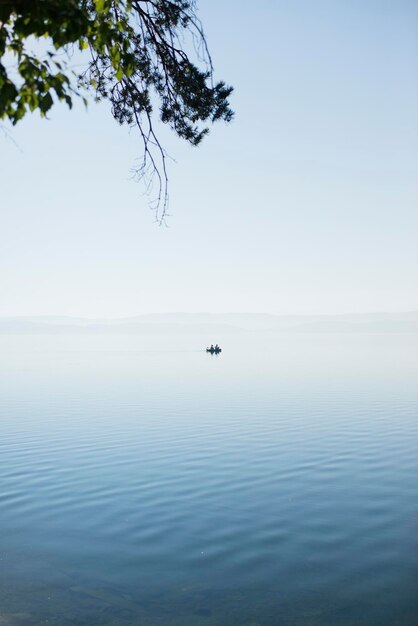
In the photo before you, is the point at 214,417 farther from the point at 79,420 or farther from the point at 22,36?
the point at 22,36

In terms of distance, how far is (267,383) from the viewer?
61125 millimetres

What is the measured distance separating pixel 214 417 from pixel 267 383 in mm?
23150

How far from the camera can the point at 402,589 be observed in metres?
12.2

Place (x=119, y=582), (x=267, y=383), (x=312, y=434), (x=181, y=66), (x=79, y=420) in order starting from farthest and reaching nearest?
(x=267, y=383)
(x=79, y=420)
(x=312, y=434)
(x=181, y=66)
(x=119, y=582)

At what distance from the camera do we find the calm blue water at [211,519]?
1186cm

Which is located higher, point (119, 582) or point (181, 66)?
point (181, 66)

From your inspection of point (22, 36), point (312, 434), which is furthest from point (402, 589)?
point (312, 434)

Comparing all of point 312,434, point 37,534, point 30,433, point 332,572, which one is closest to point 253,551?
point 332,572

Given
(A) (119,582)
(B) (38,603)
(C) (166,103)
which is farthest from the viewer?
(C) (166,103)

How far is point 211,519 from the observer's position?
1711 cm

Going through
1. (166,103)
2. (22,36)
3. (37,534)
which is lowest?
(37,534)

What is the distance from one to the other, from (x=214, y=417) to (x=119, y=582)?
25.8 m

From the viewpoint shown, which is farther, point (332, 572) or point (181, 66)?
point (181, 66)

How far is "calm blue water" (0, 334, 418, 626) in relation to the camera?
11.9 meters
